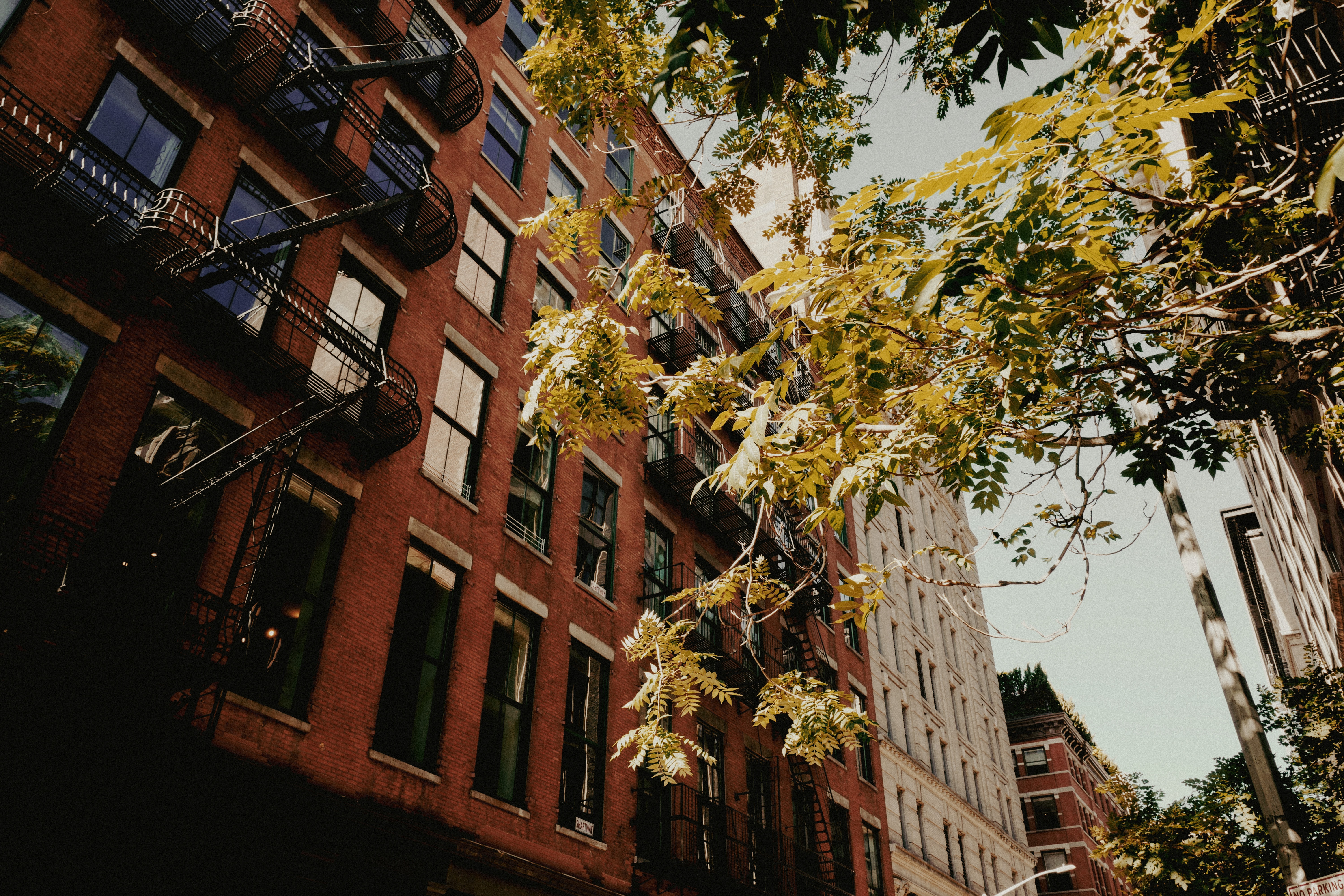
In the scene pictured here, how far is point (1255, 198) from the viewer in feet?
21.4

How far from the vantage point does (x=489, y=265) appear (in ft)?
56.8

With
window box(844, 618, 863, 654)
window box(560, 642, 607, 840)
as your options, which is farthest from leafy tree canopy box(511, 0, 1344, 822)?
window box(844, 618, 863, 654)

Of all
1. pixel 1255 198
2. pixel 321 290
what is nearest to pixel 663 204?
pixel 321 290

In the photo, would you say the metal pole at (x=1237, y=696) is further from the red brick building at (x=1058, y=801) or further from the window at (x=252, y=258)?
the red brick building at (x=1058, y=801)

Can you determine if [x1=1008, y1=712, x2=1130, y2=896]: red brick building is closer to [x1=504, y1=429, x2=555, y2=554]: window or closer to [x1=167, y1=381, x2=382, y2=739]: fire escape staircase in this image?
[x1=504, y1=429, x2=555, y2=554]: window

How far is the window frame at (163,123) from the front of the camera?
10383 millimetres

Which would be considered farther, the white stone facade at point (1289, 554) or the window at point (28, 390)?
the white stone facade at point (1289, 554)

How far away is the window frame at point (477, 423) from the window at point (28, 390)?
5283mm

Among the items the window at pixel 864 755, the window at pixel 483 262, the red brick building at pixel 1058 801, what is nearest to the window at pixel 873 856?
the window at pixel 864 755

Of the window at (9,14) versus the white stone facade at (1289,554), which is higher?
the white stone facade at (1289,554)

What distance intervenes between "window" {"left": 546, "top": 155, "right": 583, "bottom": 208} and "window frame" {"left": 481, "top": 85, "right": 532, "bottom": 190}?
875mm

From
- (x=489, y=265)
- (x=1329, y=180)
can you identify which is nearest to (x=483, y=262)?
(x=489, y=265)

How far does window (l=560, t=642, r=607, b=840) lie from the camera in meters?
14.6

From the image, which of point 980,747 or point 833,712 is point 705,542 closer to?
point 833,712
